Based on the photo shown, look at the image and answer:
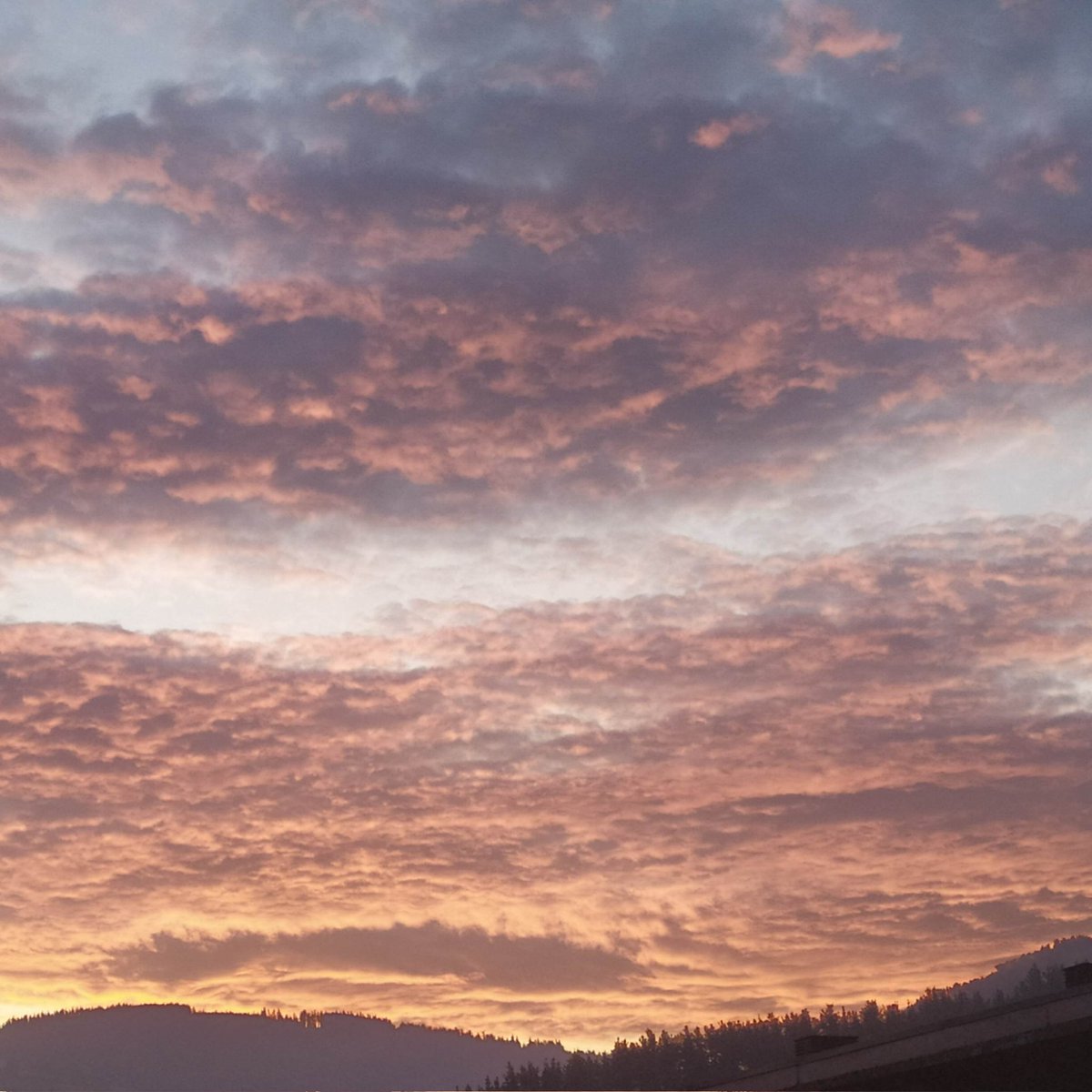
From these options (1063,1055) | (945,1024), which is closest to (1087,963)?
(945,1024)

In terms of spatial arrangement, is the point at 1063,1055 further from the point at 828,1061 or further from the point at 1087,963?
the point at 828,1061

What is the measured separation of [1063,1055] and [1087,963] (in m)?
9.99

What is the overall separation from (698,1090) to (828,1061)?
42.9ft

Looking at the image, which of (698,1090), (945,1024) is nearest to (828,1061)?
(945,1024)

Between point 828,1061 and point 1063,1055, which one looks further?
point 828,1061

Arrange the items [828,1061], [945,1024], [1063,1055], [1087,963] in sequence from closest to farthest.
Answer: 1. [1063,1055]
2. [945,1024]
3. [1087,963]
4. [828,1061]

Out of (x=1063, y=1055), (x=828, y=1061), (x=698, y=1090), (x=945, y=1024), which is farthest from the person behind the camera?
(x=698, y=1090)

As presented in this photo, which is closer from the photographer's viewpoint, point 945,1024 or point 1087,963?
point 945,1024

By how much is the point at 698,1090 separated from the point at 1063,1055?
26.9m

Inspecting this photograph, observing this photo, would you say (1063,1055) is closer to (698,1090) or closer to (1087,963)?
(1087,963)

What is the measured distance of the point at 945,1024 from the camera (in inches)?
1729

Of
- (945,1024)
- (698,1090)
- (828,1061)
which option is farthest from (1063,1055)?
(698,1090)

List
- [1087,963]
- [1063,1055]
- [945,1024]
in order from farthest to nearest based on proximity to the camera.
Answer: [1087,963], [945,1024], [1063,1055]

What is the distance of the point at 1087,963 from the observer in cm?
4734
